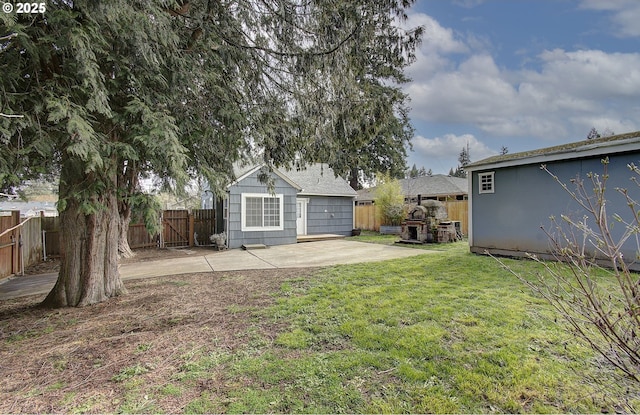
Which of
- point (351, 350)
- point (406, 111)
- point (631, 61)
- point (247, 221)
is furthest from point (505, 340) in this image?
point (406, 111)

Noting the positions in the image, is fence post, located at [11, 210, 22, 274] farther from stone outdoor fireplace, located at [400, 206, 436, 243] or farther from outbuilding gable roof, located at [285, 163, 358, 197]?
stone outdoor fireplace, located at [400, 206, 436, 243]

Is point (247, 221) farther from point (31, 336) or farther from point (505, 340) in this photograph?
point (505, 340)

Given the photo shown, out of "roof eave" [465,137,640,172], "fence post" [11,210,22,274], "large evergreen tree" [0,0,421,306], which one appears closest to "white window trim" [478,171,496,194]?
"roof eave" [465,137,640,172]

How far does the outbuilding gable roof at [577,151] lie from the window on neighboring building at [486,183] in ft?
0.77

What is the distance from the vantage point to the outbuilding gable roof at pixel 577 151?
6379 millimetres

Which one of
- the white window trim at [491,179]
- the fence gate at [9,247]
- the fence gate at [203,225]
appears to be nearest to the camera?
the fence gate at [9,247]

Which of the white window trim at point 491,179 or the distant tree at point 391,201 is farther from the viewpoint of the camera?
the distant tree at point 391,201

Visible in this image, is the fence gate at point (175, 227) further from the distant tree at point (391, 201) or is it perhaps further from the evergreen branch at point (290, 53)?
the distant tree at point (391, 201)

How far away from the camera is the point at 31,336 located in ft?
12.1

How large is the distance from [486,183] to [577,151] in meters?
2.35

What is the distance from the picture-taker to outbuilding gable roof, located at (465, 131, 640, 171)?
638 cm

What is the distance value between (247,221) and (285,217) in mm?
1691

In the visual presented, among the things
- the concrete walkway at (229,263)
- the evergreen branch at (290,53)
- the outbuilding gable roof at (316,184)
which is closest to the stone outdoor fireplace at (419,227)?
the concrete walkway at (229,263)

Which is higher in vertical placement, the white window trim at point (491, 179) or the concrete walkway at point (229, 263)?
the white window trim at point (491, 179)
